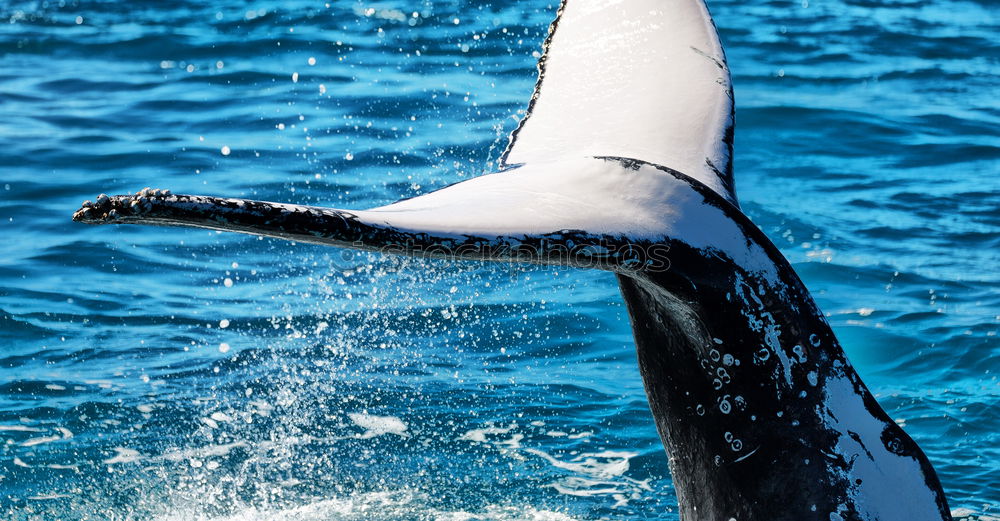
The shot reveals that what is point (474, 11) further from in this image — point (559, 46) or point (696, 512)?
point (696, 512)

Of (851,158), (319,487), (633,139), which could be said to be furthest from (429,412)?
(851,158)

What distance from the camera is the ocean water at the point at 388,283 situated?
5.62 meters

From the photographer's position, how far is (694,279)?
9.65 ft

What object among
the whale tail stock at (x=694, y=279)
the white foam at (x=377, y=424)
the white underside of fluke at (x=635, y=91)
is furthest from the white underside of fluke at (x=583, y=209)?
the white foam at (x=377, y=424)

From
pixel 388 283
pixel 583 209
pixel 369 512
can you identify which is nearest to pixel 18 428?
pixel 369 512

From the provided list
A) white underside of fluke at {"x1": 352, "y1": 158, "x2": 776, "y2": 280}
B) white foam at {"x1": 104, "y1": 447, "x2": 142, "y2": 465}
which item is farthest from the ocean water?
white underside of fluke at {"x1": 352, "y1": 158, "x2": 776, "y2": 280}

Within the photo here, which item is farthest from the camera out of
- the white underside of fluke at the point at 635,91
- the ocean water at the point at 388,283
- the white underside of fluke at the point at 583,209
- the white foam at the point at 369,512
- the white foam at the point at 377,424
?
the white foam at the point at 377,424

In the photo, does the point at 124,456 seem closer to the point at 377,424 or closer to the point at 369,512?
the point at 377,424

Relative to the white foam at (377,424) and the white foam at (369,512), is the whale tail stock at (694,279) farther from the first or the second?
the white foam at (377,424)

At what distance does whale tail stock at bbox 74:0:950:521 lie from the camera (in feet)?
8.38

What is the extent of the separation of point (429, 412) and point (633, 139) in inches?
126

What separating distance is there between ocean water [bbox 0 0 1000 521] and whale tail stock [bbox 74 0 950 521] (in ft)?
6.69

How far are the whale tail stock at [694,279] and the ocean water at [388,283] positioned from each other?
2040mm

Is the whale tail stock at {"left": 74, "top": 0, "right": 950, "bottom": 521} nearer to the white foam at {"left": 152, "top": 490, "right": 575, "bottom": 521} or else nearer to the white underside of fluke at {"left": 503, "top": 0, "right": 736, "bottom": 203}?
the white underside of fluke at {"left": 503, "top": 0, "right": 736, "bottom": 203}
